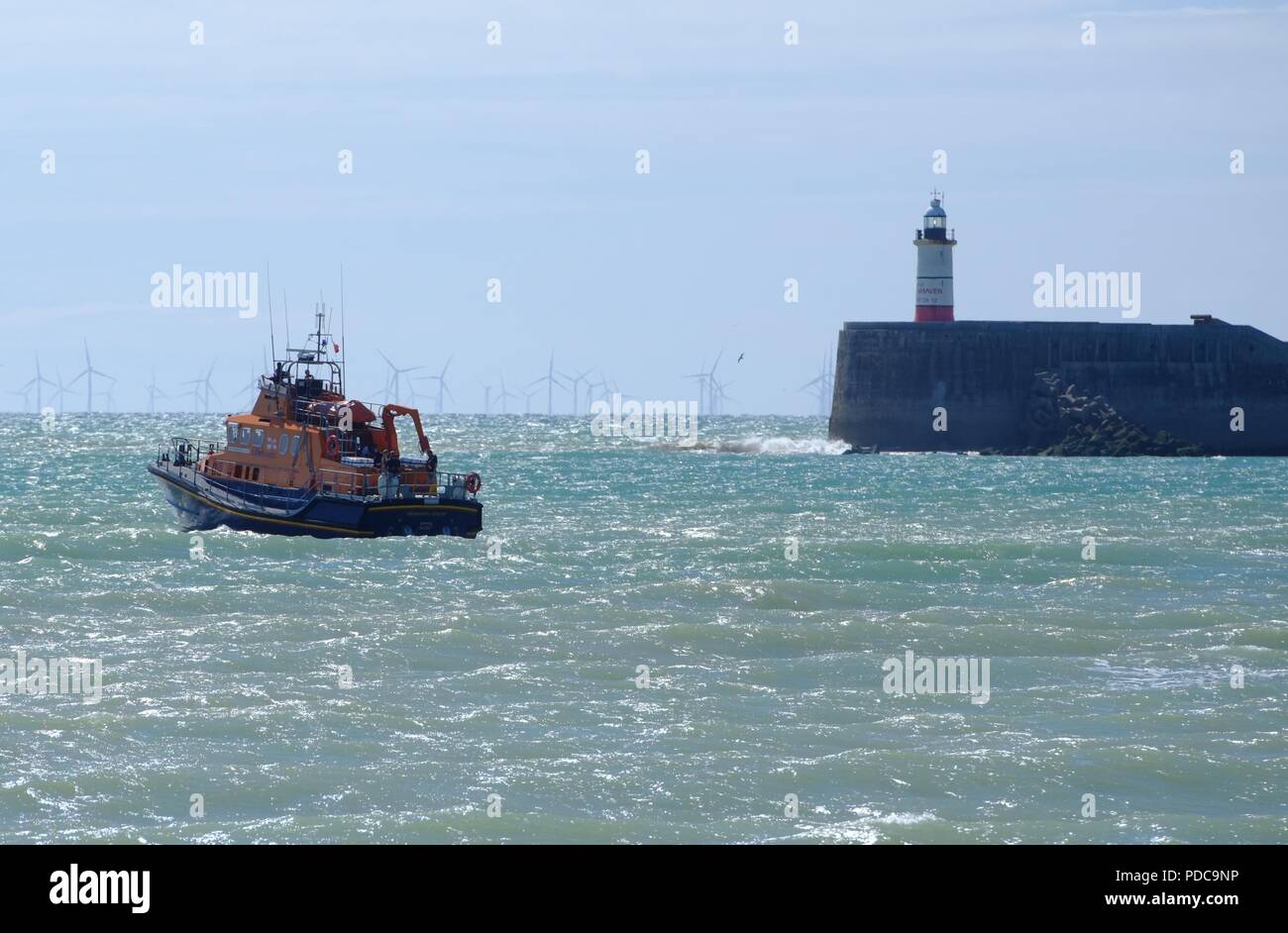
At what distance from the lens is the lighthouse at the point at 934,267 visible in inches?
2894

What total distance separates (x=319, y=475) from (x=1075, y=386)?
48842 mm

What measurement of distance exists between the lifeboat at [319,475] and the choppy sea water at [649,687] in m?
0.71

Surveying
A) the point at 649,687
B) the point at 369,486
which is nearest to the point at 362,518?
the point at 369,486

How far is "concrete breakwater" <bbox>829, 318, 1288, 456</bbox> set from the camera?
247 feet

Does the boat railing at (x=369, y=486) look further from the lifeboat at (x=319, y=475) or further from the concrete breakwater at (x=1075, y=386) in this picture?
the concrete breakwater at (x=1075, y=386)

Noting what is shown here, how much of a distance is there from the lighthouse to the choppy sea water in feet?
121

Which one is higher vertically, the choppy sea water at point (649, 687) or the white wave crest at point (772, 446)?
the white wave crest at point (772, 446)

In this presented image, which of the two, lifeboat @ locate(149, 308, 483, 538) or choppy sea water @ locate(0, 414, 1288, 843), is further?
lifeboat @ locate(149, 308, 483, 538)

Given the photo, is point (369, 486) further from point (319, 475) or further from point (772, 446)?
point (772, 446)

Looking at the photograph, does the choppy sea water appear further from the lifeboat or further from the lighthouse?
the lighthouse

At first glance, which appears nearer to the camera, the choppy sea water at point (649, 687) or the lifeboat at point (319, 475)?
the choppy sea water at point (649, 687)
